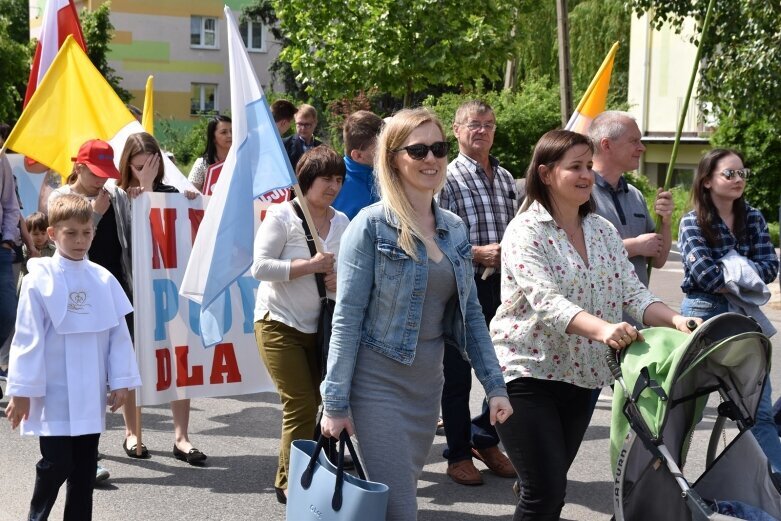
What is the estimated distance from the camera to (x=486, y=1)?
1733 cm

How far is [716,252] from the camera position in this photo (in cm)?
603

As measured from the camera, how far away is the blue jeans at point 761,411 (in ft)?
19.3

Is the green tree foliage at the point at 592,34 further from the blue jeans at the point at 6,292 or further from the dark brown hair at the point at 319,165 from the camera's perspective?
the dark brown hair at the point at 319,165

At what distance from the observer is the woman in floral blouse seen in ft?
14.1

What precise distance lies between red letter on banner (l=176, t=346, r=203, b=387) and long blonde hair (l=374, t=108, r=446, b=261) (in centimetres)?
327

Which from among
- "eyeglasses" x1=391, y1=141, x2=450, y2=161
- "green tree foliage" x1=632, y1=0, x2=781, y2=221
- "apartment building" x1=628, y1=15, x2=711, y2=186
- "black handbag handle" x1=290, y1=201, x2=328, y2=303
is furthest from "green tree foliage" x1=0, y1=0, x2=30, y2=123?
"eyeglasses" x1=391, y1=141, x2=450, y2=161

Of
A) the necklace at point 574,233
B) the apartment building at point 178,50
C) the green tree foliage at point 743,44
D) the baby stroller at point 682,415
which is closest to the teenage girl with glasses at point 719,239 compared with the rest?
the necklace at point 574,233

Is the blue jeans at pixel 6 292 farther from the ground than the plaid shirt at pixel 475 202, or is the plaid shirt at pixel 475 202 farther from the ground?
the plaid shirt at pixel 475 202

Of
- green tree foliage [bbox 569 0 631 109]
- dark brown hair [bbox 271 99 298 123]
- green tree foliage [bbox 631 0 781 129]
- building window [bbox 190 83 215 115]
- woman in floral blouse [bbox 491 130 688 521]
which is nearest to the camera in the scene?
woman in floral blouse [bbox 491 130 688 521]

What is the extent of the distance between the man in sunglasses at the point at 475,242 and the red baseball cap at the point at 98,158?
189cm

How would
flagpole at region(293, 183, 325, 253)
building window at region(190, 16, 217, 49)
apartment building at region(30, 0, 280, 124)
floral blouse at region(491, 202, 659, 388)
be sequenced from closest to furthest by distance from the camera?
1. floral blouse at region(491, 202, 659, 388)
2. flagpole at region(293, 183, 325, 253)
3. apartment building at region(30, 0, 280, 124)
4. building window at region(190, 16, 217, 49)

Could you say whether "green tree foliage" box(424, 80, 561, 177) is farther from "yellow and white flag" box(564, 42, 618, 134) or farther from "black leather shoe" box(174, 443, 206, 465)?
"black leather shoe" box(174, 443, 206, 465)

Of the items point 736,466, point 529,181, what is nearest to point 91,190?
point 529,181

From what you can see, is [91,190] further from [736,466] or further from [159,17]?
[159,17]
